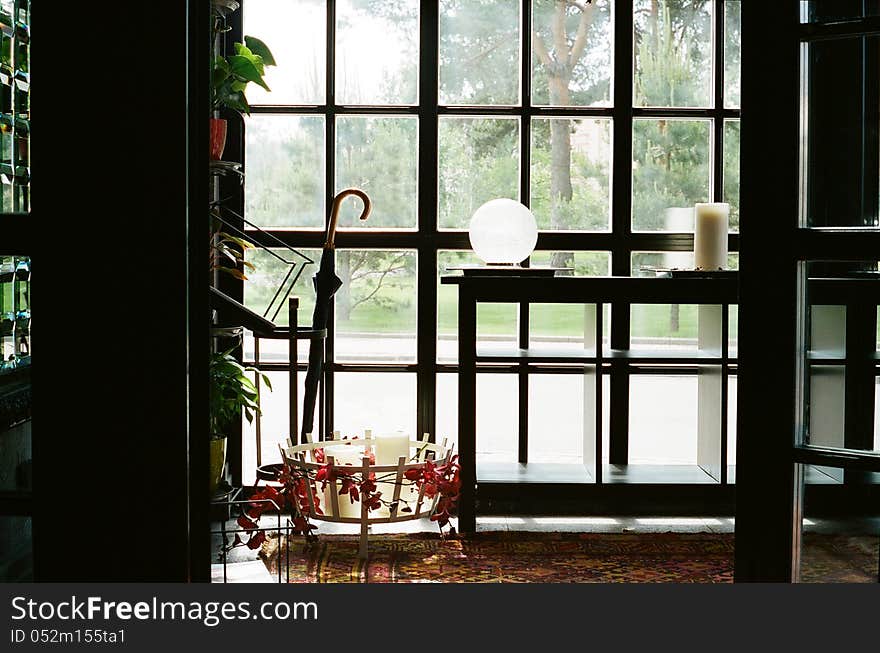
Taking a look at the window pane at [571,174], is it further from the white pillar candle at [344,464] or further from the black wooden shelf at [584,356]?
the white pillar candle at [344,464]

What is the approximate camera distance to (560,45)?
3879mm

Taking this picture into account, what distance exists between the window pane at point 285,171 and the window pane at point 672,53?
1231 millimetres

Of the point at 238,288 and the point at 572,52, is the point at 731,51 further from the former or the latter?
the point at 238,288

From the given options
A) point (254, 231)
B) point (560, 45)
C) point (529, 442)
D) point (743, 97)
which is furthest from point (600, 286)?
point (743, 97)

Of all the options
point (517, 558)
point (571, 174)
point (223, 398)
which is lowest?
point (517, 558)

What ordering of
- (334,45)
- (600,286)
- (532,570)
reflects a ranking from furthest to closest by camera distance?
(334,45) → (600,286) → (532,570)

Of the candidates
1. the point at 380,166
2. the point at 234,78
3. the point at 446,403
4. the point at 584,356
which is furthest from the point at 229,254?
the point at 584,356

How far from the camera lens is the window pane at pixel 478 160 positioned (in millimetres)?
3904

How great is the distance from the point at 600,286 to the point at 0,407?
2.44 metres

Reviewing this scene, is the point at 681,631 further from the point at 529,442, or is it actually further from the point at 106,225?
the point at 529,442

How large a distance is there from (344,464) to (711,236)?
1.54 metres

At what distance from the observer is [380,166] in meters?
3.91

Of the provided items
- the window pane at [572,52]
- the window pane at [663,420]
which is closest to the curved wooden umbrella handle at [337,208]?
the window pane at [572,52]

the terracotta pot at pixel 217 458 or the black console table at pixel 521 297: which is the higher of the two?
A: the black console table at pixel 521 297
